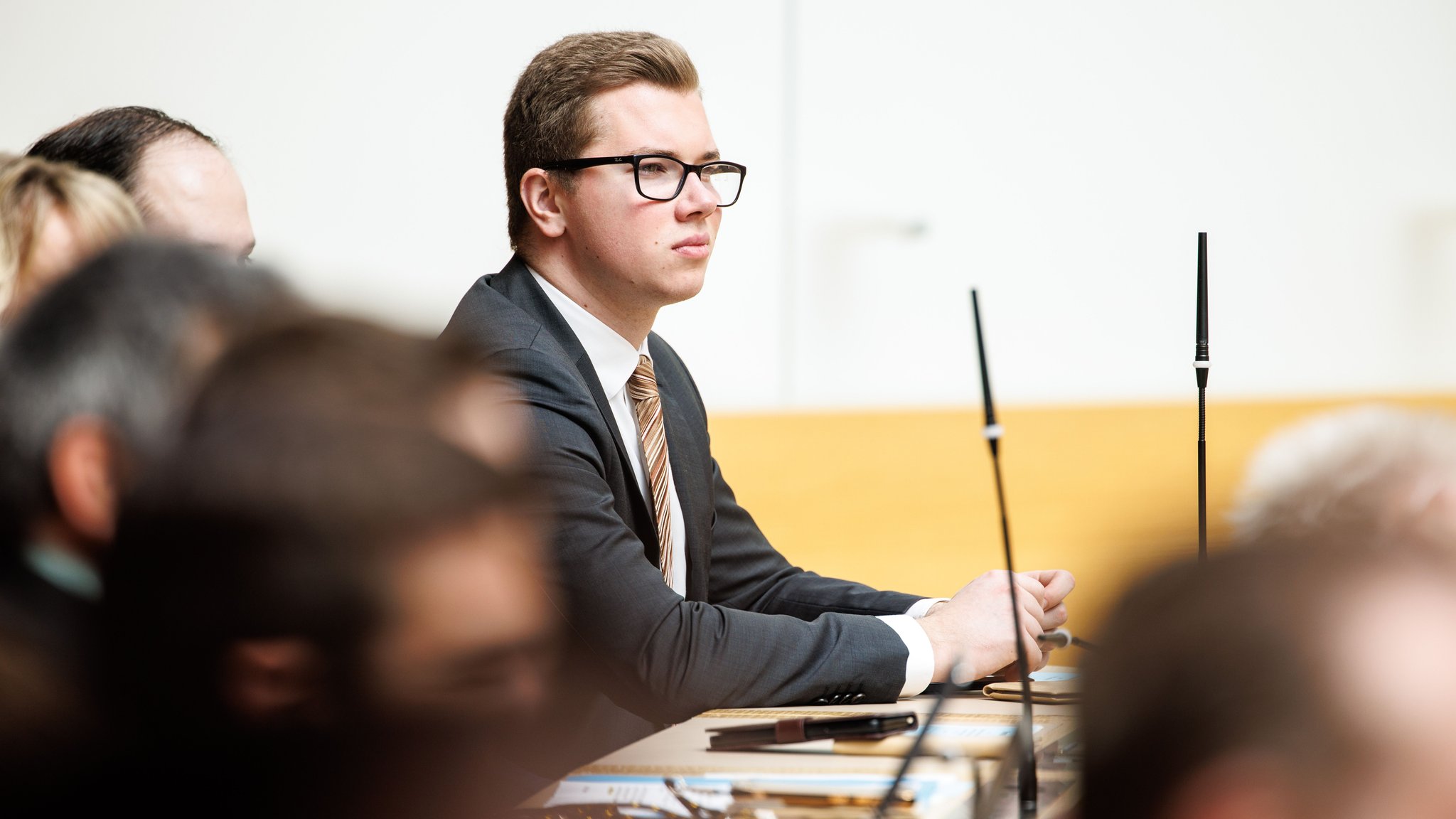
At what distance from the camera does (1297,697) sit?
1.34ft

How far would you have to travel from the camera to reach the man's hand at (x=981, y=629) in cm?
133

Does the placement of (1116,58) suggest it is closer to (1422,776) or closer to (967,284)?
(967,284)

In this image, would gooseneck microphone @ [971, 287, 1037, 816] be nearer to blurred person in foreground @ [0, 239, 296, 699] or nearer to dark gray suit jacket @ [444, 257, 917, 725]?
dark gray suit jacket @ [444, 257, 917, 725]

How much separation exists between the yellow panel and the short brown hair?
193cm

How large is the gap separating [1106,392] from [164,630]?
11.6 feet

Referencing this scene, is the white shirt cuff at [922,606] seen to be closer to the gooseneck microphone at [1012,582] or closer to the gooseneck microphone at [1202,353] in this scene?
the gooseneck microphone at [1202,353]

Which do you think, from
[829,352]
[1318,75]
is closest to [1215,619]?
[829,352]

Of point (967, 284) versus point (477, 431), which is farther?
point (967, 284)

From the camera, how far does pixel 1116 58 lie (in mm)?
3779

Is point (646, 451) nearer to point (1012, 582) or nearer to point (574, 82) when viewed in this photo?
point (574, 82)

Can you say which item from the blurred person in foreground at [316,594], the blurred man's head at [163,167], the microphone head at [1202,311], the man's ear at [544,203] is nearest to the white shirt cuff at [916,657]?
the microphone head at [1202,311]

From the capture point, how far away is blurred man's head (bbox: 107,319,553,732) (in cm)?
47

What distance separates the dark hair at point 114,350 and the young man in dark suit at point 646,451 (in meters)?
0.81

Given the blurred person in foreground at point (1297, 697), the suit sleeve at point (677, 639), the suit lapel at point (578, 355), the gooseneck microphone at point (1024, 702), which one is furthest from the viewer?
the suit lapel at point (578, 355)
